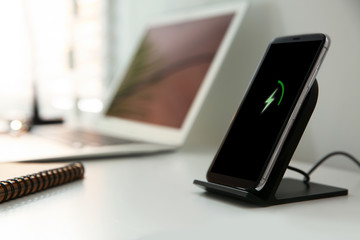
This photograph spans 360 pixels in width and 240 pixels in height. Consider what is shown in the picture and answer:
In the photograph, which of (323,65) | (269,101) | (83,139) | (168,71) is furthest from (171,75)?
(269,101)

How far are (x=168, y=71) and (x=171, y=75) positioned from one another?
0.02 meters

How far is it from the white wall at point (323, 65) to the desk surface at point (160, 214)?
0.49 ft

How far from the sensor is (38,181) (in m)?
0.52

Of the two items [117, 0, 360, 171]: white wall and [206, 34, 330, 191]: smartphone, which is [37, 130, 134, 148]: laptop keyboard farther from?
[206, 34, 330, 191]: smartphone

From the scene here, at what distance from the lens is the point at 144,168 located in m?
0.71

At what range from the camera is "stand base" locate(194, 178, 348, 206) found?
18.4 inches

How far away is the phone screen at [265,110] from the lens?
1.56ft

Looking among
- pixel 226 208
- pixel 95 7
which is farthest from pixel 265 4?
pixel 95 7

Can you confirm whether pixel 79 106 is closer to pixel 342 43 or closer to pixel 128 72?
pixel 128 72

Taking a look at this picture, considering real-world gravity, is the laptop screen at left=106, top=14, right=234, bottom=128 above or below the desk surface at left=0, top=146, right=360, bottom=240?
above

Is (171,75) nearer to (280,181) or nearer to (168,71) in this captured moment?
(168,71)

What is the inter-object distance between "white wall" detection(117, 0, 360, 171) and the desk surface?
15 centimetres

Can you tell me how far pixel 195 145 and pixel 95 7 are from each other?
82 cm

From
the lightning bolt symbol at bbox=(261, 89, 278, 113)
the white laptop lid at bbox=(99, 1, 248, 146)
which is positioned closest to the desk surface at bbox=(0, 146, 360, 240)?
the lightning bolt symbol at bbox=(261, 89, 278, 113)
